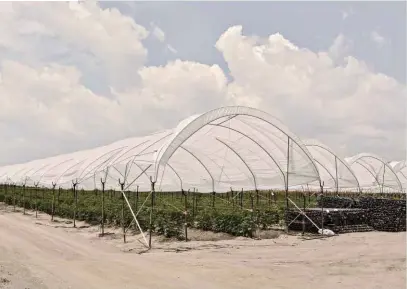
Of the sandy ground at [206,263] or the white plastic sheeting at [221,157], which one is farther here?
the white plastic sheeting at [221,157]

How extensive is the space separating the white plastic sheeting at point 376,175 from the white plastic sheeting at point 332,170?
327 cm

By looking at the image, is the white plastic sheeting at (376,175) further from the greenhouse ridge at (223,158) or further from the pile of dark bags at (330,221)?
the pile of dark bags at (330,221)

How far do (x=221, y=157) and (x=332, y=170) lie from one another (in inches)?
355

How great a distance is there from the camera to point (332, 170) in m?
27.1

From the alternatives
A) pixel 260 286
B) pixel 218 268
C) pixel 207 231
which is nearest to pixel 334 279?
pixel 260 286

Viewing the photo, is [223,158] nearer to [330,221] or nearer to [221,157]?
[221,157]

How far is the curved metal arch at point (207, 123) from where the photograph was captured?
12.9 m

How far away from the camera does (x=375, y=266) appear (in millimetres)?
10422

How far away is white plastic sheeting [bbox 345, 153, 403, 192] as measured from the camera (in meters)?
32.6

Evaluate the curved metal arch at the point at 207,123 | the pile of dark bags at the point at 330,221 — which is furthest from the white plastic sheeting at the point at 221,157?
the pile of dark bags at the point at 330,221

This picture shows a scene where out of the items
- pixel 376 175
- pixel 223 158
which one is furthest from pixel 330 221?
pixel 376 175

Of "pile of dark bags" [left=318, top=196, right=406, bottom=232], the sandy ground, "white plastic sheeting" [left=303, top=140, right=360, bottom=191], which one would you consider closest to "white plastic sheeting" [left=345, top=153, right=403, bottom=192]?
"white plastic sheeting" [left=303, top=140, right=360, bottom=191]

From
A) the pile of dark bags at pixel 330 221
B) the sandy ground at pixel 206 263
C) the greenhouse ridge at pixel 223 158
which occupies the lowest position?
the sandy ground at pixel 206 263

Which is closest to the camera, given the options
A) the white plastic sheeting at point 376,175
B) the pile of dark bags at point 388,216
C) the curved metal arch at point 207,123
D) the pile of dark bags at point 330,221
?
the curved metal arch at point 207,123
